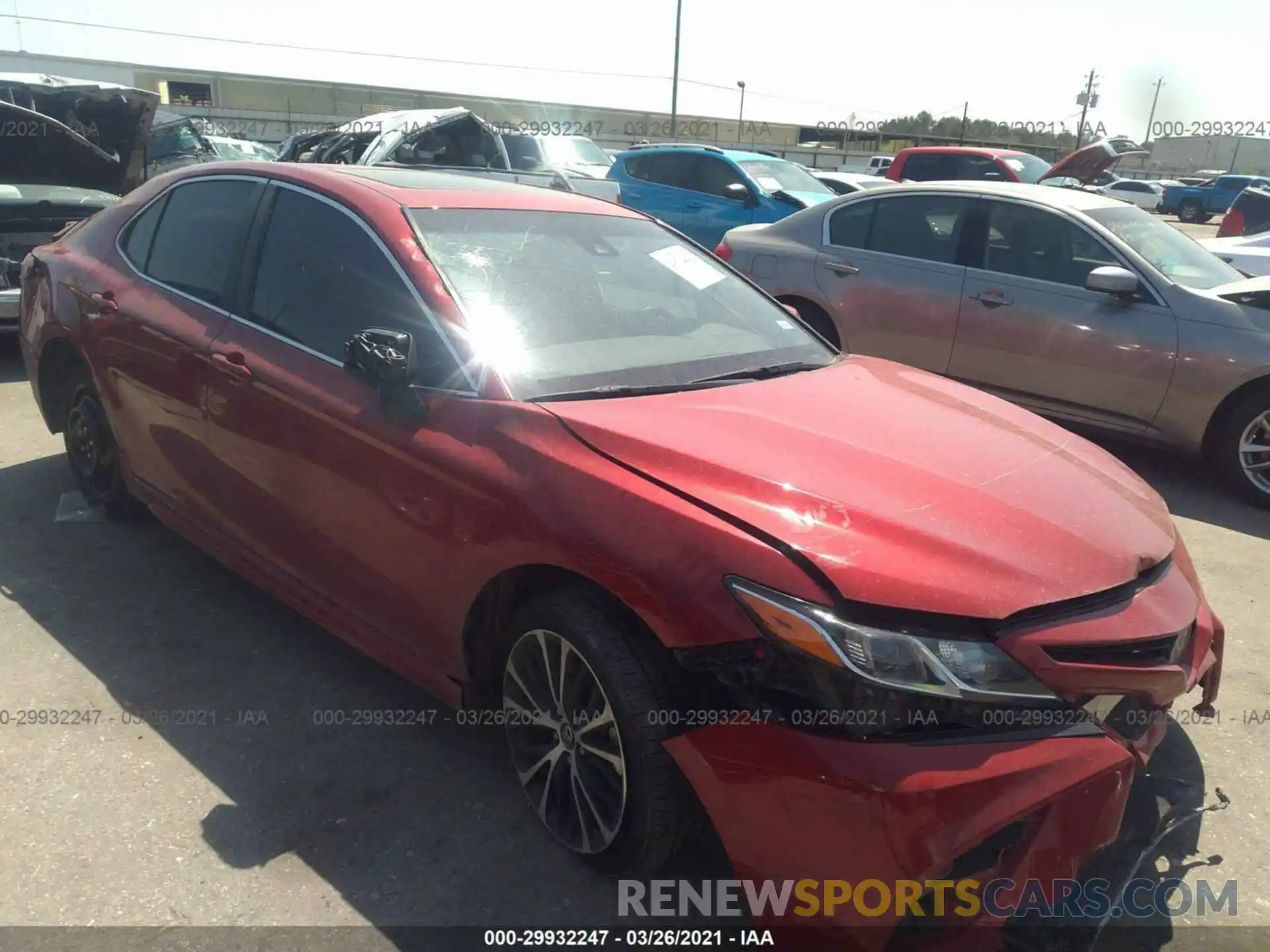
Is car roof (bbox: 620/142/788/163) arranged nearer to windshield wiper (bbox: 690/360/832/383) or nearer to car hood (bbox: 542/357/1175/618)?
windshield wiper (bbox: 690/360/832/383)

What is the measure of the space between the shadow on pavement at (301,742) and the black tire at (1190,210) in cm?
4039

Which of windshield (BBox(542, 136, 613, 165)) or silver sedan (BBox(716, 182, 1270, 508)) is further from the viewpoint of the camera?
windshield (BBox(542, 136, 613, 165))

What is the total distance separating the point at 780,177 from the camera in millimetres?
11992

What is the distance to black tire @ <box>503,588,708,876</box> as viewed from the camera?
2176mm

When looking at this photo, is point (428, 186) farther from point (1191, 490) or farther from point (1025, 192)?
point (1191, 490)

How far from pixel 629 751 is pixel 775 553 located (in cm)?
57

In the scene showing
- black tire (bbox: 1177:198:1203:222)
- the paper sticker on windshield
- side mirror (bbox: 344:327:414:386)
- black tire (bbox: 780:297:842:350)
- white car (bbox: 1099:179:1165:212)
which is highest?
the paper sticker on windshield

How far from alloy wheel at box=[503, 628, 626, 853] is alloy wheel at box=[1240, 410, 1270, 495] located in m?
4.49

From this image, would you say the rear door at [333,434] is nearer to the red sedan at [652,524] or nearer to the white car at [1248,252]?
the red sedan at [652,524]

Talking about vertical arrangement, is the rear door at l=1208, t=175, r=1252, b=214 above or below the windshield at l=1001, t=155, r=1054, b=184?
below

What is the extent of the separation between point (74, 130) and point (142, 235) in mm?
4775

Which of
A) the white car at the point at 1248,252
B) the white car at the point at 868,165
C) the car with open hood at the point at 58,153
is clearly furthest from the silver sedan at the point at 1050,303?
the white car at the point at 868,165

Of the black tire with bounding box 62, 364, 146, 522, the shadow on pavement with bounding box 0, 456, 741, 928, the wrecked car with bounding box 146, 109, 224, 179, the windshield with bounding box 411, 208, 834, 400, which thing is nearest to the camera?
the shadow on pavement with bounding box 0, 456, 741, 928

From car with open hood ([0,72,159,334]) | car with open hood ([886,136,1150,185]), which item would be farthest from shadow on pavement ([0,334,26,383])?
car with open hood ([886,136,1150,185])
